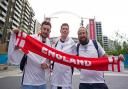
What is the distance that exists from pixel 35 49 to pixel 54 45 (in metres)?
0.40

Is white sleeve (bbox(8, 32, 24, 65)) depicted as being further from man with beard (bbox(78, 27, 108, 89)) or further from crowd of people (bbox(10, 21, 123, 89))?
man with beard (bbox(78, 27, 108, 89))

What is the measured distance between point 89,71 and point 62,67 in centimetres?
53

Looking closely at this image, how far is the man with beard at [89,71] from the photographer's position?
439 centimetres

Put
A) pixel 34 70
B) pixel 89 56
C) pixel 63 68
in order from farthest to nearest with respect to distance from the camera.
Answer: pixel 89 56 → pixel 63 68 → pixel 34 70

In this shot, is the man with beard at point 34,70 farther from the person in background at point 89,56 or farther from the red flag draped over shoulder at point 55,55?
the person in background at point 89,56

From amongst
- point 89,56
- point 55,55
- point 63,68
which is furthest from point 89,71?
point 55,55

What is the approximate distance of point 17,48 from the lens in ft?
14.2

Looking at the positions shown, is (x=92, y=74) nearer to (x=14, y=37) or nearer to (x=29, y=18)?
(x=14, y=37)

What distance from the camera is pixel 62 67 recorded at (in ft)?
14.8

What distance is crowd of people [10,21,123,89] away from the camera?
4141 mm

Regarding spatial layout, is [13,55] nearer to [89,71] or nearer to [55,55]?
[55,55]

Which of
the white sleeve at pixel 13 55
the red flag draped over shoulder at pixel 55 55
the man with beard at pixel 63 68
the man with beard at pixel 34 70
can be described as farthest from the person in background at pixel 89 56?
the white sleeve at pixel 13 55

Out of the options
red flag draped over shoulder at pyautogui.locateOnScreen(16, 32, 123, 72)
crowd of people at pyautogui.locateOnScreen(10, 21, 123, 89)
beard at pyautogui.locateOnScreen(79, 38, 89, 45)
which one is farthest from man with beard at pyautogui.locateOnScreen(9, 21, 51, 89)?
beard at pyautogui.locateOnScreen(79, 38, 89, 45)

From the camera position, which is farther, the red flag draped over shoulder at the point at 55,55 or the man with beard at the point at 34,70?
the red flag draped over shoulder at the point at 55,55
